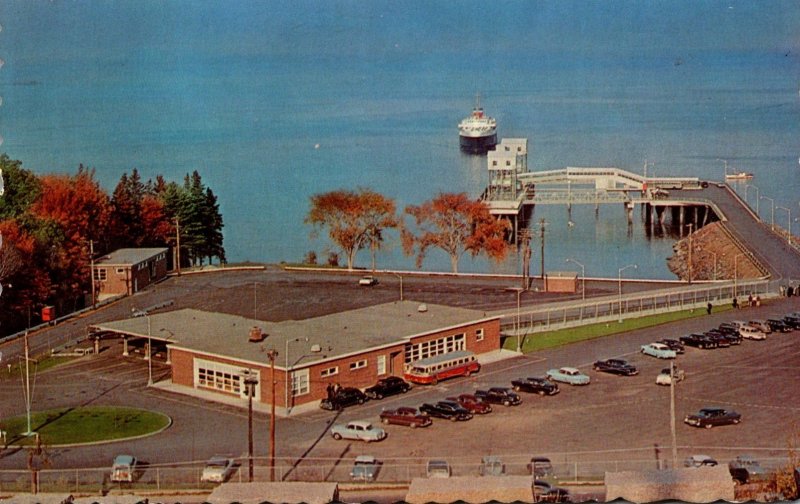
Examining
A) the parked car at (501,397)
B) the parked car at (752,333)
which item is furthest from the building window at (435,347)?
the parked car at (752,333)

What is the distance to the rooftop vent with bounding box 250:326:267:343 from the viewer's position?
1448 centimetres

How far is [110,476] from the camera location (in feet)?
37.0

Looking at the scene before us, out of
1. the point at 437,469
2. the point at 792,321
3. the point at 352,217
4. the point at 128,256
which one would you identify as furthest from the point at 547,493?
the point at 352,217

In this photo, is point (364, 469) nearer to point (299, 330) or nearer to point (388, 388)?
point (388, 388)

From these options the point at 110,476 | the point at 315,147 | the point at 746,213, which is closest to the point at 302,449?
the point at 110,476

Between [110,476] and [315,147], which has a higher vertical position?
[315,147]

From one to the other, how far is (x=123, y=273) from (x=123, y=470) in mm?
9472

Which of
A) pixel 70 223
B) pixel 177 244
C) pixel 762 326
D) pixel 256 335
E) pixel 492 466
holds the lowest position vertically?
pixel 492 466

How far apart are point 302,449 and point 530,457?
7.66 feet

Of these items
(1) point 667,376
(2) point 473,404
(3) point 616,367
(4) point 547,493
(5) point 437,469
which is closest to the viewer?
(4) point 547,493

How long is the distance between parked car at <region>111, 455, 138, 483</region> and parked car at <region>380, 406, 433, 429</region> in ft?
9.59

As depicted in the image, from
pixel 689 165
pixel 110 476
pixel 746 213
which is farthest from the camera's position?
pixel 689 165

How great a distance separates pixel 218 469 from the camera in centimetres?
1130

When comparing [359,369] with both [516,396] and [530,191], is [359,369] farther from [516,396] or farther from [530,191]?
[530,191]
